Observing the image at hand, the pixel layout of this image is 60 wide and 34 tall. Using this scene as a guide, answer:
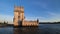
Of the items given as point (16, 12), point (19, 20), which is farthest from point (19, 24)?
point (16, 12)

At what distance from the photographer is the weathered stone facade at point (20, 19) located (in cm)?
7500

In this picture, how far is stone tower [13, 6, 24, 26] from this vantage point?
76.5 meters

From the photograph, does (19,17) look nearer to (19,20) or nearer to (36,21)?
(19,20)

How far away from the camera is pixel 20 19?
257ft

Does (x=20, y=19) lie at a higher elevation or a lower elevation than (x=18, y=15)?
lower

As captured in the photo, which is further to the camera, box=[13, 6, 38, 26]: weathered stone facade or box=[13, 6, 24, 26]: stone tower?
box=[13, 6, 24, 26]: stone tower

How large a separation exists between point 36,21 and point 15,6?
15809 millimetres

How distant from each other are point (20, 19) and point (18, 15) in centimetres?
273

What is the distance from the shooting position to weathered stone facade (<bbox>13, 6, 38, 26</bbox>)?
75.0 meters

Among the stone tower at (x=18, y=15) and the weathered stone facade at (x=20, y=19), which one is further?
the stone tower at (x=18, y=15)

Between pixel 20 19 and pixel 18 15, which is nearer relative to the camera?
pixel 20 19

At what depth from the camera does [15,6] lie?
260ft

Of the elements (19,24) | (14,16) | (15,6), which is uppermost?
(15,6)

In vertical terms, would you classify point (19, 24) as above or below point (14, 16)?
below
